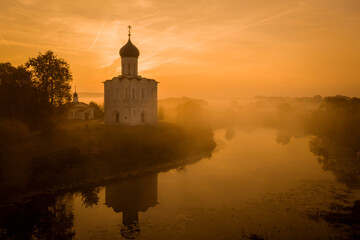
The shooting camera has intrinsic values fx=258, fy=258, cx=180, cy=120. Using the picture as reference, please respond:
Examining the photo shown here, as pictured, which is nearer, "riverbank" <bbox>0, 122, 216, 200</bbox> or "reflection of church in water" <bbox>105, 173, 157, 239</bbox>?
"reflection of church in water" <bbox>105, 173, 157, 239</bbox>

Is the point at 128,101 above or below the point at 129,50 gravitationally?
below

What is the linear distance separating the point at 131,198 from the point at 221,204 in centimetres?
713

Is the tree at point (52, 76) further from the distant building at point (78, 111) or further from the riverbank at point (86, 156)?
the distant building at point (78, 111)

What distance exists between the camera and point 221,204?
62.7 feet

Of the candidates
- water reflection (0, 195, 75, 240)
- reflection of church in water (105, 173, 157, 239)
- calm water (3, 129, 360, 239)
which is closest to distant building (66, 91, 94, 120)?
calm water (3, 129, 360, 239)

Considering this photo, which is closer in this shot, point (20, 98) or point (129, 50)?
point (20, 98)

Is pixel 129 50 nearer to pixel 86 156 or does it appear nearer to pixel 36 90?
pixel 36 90

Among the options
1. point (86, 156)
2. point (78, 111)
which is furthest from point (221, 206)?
point (78, 111)

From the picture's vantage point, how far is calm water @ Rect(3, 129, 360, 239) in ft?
49.8

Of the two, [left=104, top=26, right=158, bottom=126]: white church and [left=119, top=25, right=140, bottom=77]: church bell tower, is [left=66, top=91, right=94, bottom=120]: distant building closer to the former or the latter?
[left=104, top=26, right=158, bottom=126]: white church

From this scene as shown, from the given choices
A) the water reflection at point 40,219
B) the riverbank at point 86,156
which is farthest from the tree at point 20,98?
the water reflection at point 40,219

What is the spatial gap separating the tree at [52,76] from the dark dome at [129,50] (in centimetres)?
825

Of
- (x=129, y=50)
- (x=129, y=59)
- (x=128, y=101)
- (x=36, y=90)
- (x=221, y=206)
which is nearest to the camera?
(x=221, y=206)

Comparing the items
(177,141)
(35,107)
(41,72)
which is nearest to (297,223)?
(177,141)
